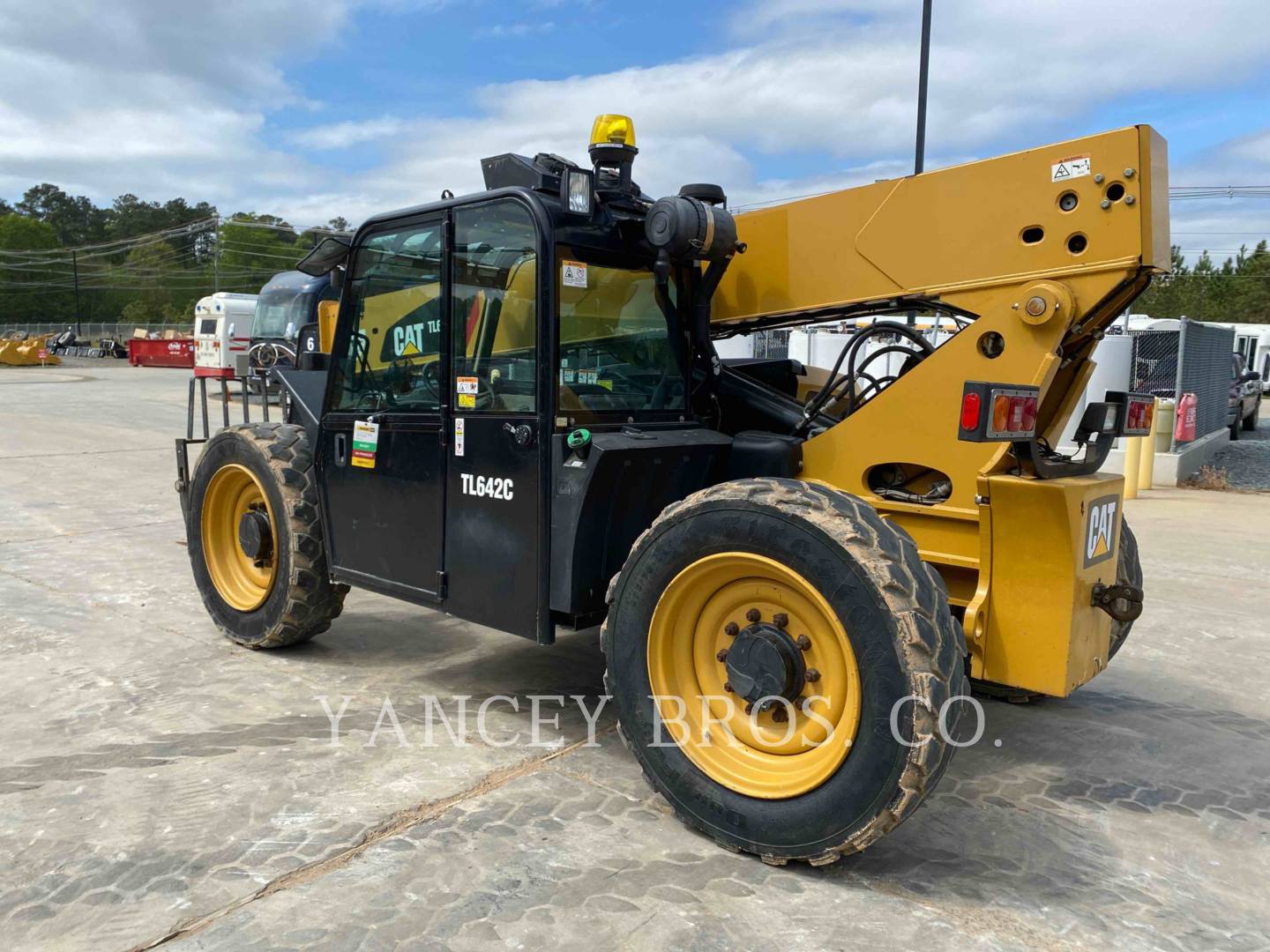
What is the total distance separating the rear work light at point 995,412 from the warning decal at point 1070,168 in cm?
78

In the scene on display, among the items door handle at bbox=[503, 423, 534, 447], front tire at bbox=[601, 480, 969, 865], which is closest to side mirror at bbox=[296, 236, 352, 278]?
door handle at bbox=[503, 423, 534, 447]

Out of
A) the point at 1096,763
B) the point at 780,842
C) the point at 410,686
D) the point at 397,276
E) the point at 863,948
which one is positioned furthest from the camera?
the point at 410,686

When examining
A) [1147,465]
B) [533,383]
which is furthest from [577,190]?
[1147,465]

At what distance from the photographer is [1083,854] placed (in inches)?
128

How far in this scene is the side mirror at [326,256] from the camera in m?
4.95

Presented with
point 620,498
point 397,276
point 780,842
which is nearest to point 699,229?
point 620,498

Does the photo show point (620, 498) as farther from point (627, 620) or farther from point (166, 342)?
point (166, 342)

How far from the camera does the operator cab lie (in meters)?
3.74

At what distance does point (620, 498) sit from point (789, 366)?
1501 millimetres

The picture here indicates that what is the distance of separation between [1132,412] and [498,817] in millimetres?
2928

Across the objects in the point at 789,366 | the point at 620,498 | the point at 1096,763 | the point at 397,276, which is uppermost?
the point at 397,276

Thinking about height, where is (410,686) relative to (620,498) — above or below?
below

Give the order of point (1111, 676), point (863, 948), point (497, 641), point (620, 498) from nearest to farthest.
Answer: point (863, 948), point (620, 498), point (1111, 676), point (497, 641)

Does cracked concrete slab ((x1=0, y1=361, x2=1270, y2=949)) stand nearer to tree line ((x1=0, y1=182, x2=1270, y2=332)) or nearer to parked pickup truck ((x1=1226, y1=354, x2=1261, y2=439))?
parked pickup truck ((x1=1226, y1=354, x2=1261, y2=439))
